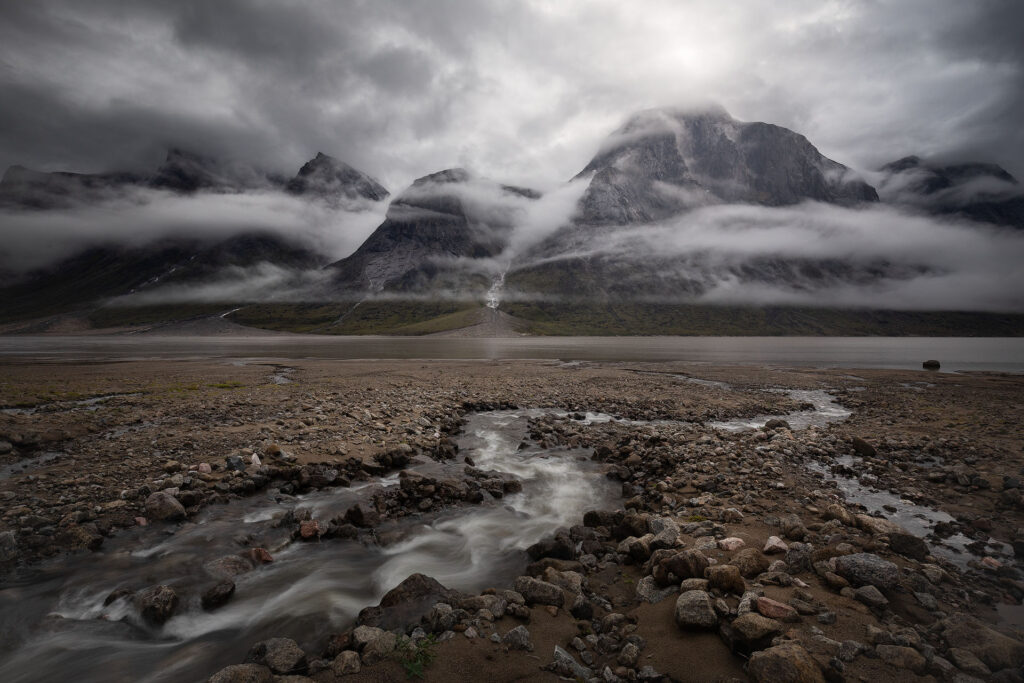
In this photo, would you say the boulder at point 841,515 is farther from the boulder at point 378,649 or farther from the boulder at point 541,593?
the boulder at point 378,649

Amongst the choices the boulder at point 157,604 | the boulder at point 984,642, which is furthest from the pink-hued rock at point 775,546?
the boulder at point 157,604

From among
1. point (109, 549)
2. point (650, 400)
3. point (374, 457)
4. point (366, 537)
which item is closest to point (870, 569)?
point (366, 537)

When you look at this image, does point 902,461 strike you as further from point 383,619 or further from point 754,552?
point 383,619

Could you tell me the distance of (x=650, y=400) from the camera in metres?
34.5

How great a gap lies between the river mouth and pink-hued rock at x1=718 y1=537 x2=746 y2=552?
501 cm

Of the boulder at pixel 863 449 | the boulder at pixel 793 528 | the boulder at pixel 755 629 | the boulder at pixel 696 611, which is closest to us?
the boulder at pixel 755 629

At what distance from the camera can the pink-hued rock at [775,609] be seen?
694 centimetres

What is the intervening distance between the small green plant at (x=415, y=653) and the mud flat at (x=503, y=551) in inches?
1.5

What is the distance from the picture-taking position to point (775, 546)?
30.9ft

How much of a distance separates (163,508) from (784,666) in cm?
1600

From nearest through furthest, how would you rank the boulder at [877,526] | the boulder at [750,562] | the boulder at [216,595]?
the boulder at [750,562], the boulder at [216,595], the boulder at [877,526]

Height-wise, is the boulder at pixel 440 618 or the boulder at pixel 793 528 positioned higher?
the boulder at pixel 793 528

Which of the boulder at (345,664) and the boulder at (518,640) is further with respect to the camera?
the boulder at (518,640)

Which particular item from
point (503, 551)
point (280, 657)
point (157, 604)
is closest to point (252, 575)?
point (157, 604)
